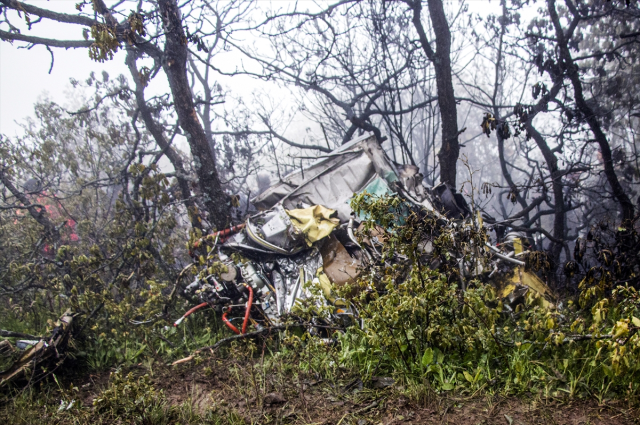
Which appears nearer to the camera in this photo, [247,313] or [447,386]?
[447,386]

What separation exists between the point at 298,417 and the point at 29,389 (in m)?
2.83

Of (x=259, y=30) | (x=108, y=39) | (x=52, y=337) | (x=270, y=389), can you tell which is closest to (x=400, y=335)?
(x=270, y=389)

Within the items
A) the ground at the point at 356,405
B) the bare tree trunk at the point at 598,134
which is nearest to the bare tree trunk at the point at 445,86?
the bare tree trunk at the point at 598,134

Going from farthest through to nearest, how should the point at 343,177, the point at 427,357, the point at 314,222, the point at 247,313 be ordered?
the point at 343,177, the point at 314,222, the point at 247,313, the point at 427,357

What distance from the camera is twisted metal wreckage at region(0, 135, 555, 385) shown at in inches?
145

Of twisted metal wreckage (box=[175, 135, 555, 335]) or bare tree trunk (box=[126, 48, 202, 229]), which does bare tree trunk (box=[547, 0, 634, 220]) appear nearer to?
twisted metal wreckage (box=[175, 135, 555, 335])

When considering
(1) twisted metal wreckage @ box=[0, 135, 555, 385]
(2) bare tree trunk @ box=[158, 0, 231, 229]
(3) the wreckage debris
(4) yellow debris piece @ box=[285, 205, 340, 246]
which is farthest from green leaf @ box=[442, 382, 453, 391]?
(2) bare tree trunk @ box=[158, 0, 231, 229]

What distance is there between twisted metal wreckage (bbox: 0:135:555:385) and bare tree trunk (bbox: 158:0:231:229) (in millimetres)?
615

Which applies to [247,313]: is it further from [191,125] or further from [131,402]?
[191,125]

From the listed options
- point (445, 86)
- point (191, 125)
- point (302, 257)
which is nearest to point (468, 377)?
point (302, 257)

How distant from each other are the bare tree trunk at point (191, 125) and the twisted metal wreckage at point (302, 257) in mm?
615

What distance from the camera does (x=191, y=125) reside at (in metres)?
5.19

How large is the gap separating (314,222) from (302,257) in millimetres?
436

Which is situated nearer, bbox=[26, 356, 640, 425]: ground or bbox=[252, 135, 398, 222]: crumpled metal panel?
bbox=[26, 356, 640, 425]: ground
